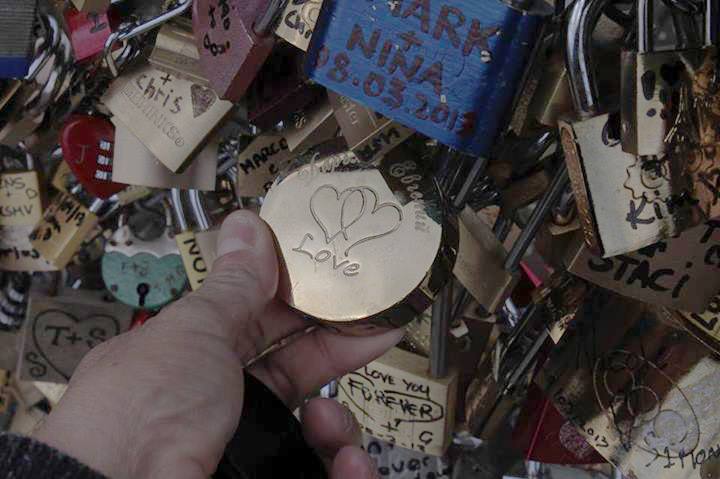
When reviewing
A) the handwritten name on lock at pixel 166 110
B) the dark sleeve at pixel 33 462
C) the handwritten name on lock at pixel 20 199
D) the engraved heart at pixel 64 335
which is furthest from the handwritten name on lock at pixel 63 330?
the dark sleeve at pixel 33 462

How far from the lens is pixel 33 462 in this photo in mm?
403

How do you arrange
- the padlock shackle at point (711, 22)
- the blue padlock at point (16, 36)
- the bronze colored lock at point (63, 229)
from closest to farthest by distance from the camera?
the padlock shackle at point (711, 22) < the blue padlock at point (16, 36) < the bronze colored lock at point (63, 229)

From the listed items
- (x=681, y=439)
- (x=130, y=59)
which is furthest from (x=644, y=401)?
(x=130, y=59)

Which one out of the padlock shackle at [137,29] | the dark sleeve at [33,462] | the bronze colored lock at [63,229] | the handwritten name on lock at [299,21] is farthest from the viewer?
the bronze colored lock at [63,229]

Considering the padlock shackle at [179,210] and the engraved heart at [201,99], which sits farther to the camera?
the padlock shackle at [179,210]

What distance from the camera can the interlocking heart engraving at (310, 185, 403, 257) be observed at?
0.60m

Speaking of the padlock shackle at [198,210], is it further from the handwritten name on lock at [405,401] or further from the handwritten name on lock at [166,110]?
the handwritten name on lock at [405,401]

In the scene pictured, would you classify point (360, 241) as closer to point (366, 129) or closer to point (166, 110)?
point (366, 129)

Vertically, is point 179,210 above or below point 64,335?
Answer: above

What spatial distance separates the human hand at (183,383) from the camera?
18.2 inches

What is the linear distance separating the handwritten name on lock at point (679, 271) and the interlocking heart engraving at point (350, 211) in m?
0.20

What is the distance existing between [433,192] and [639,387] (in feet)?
0.98

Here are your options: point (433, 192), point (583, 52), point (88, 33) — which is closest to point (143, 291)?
point (88, 33)

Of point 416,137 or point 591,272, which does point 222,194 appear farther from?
point 591,272
